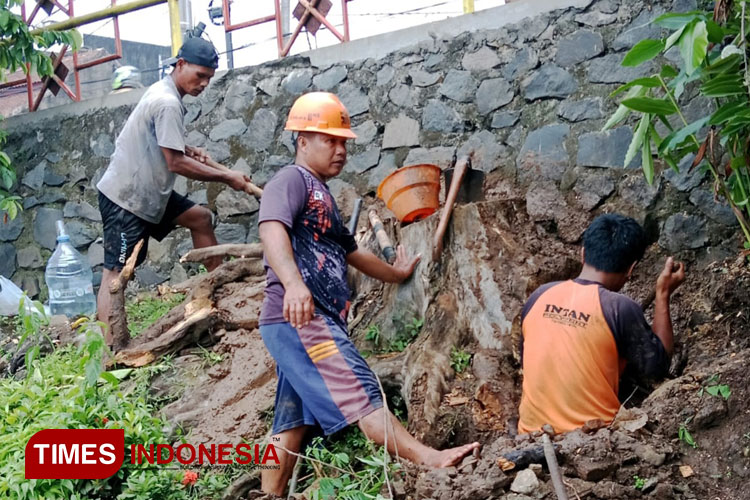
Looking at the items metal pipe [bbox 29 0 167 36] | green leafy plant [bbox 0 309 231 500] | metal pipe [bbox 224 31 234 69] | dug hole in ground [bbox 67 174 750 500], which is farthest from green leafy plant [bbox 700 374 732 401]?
metal pipe [bbox 224 31 234 69]

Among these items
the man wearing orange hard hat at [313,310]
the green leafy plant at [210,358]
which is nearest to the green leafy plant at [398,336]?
the man wearing orange hard hat at [313,310]

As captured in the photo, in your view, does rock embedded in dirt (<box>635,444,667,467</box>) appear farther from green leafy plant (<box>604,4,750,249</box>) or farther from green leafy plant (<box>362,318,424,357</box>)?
green leafy plant (<box>362,318,424,357</box>)

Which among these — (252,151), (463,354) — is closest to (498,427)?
(463,354)

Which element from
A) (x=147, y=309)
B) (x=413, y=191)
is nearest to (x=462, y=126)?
(x=413, y=191)

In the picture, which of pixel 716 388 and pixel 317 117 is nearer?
pixel 716 388

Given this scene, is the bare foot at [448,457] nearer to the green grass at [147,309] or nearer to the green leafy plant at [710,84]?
the green leafy plant at [710,84]

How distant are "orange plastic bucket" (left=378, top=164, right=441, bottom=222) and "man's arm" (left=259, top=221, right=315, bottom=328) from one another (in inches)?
46.0

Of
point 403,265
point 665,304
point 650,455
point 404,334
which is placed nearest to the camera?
point 650,455

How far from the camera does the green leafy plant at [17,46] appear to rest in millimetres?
6609

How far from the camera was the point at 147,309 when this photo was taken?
6.01m

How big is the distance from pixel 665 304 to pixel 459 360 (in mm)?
994

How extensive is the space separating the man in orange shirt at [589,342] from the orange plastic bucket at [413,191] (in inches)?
46.8

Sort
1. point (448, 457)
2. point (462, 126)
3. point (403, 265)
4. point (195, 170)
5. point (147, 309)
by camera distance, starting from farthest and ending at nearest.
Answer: point (147, 309), point (462, 126), point (195, 170), point (403, 265), point (448, 457)

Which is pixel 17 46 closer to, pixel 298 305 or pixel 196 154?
pixel 196 154
